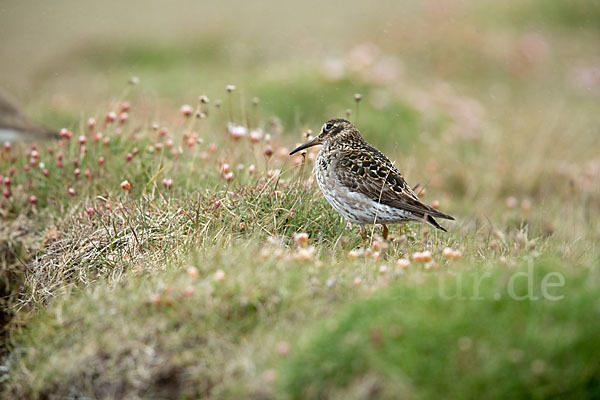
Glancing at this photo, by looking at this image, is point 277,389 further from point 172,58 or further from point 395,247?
point 172,58

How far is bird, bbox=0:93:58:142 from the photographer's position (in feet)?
30.3

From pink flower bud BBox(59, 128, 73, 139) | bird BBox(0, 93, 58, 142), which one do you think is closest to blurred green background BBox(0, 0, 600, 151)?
bird BBox(0, 93, 58, 142)

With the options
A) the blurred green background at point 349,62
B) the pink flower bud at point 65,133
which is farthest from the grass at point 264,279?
the blurred green background at point 349,62

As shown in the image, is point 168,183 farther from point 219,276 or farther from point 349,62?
point 349,62

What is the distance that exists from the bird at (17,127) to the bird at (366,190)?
440 centimetres

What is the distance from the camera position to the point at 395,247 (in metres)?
6.07

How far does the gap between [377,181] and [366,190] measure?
0.53 feet

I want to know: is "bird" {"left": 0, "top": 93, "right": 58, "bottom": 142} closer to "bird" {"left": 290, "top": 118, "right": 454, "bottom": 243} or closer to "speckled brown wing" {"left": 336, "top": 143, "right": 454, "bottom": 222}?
"bird" {"left": 290, "top": 118, "right": 454, "bottom": 243}

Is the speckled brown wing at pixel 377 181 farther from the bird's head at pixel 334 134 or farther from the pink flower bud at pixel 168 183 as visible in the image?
the pink flower bud at pixel 168 183

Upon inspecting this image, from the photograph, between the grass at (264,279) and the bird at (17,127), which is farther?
Answer: the bird at (17,127)

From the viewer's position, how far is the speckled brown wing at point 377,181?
6.15 metres

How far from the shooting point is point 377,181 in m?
6.38

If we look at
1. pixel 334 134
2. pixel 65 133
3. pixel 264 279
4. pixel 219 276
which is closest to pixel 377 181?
pixel 334 134

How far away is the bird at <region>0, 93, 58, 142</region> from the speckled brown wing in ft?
15.0
